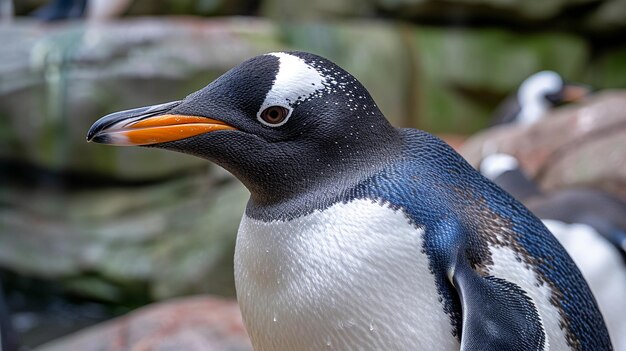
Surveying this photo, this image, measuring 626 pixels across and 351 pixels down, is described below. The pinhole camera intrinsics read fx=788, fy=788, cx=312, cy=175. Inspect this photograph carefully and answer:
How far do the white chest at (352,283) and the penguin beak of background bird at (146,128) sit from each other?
0.58 ft

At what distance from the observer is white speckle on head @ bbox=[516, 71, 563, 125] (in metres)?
6.15

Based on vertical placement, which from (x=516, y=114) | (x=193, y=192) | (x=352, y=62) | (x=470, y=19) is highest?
(x=470, y=19)

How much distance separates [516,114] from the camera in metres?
5.98

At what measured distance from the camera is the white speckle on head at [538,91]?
6.15m

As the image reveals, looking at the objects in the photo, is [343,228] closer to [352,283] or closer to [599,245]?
[352,283]

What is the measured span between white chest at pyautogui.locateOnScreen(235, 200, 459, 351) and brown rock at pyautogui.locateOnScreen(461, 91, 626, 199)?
2115mm

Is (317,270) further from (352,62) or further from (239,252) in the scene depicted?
(352,62)

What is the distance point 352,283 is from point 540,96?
5.63 metres

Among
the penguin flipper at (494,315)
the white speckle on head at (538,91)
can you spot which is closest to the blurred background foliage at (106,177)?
the white speckle on head at (538,91)

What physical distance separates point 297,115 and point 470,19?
20.7 feet

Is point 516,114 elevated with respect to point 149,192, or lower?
elevated

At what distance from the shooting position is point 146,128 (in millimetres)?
1070

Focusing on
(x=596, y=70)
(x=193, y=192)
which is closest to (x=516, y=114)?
(x=596, y=70)

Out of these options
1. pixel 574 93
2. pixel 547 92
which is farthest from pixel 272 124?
pixel 574 93
